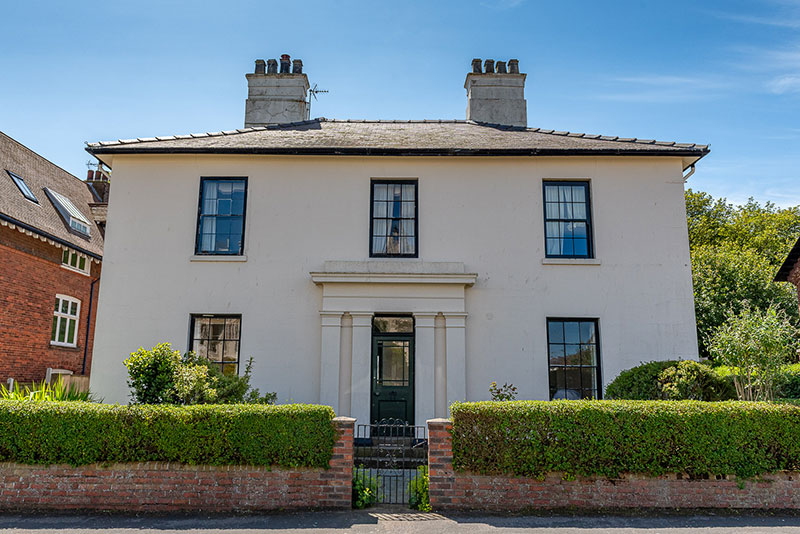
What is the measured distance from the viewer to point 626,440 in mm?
8039

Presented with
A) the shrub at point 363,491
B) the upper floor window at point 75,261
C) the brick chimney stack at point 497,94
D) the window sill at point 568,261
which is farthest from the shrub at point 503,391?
the upper floor window at point 75,261

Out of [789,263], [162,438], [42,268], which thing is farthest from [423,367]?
[789,263]

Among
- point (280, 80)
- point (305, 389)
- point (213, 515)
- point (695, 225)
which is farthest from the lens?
point (695, 225)

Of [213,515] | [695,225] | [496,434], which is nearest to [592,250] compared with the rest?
[496,434]

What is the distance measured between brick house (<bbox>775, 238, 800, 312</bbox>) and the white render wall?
24.4ft

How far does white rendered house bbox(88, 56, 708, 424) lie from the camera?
12766 millimetres

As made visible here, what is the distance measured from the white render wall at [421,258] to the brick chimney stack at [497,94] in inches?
152

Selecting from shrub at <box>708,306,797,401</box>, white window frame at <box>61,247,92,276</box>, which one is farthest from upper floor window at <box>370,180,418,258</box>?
white window frame at <box>61,247,92,276</box>

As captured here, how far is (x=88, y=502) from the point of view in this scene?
7.90 m

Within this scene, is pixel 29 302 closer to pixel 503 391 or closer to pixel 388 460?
pixel 388 460

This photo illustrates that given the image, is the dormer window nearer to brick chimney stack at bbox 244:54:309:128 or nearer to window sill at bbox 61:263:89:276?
window sill at bbox 61:263:89:276

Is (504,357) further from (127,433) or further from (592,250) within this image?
(127,433)

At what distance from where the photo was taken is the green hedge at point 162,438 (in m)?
7.98

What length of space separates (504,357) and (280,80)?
10.3m
